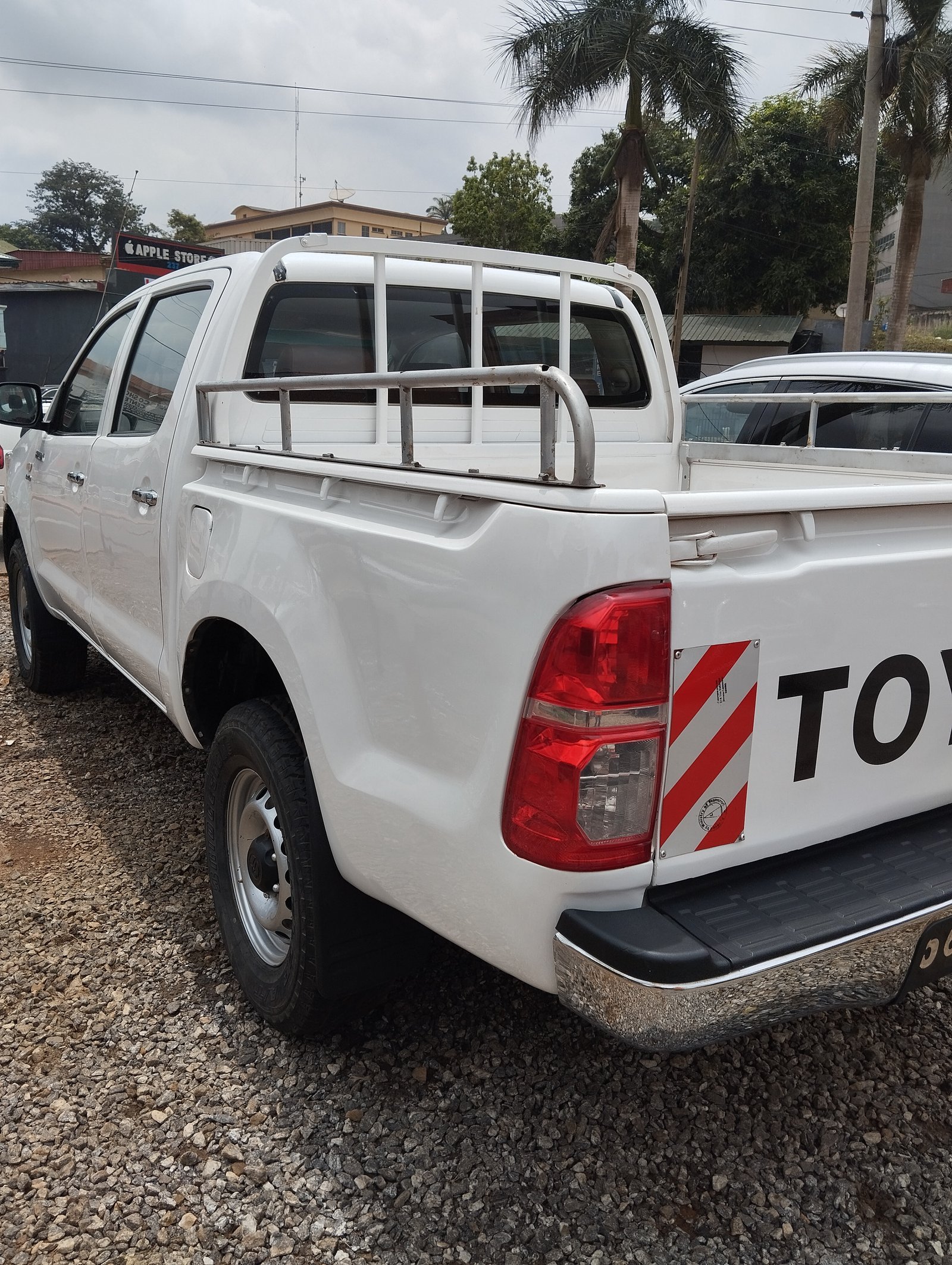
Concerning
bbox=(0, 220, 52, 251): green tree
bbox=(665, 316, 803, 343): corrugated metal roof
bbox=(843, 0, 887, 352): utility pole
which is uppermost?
bbox=(0, 220, 52, 251): green tree

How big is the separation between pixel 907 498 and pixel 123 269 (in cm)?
1927

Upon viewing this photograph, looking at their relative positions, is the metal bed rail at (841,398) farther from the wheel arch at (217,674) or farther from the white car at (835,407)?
the wheel arch at (217,674)

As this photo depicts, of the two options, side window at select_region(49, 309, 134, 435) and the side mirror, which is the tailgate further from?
the side mirror

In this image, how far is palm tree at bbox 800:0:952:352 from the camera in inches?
740

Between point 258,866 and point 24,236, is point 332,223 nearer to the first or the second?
point 24,236

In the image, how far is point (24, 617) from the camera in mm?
5309

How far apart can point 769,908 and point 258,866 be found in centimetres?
135

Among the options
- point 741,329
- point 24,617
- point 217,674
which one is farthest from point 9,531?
point 741,329

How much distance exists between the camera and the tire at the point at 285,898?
2.21 m

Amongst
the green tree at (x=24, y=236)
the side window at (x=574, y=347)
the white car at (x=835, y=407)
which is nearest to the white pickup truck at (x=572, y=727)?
the side window at (x=574, y=347)

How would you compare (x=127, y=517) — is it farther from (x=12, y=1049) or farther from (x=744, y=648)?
(x=744, y=648)

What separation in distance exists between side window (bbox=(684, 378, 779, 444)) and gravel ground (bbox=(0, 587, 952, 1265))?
14.3 ft

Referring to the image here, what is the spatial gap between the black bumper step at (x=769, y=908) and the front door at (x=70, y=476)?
293cm

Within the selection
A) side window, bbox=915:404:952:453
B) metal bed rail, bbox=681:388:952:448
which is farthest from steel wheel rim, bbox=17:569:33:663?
side window, bbox=915:404:952:453
